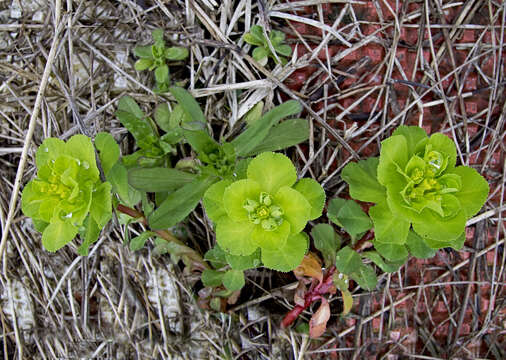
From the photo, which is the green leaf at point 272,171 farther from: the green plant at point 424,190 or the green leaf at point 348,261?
the green leaf at point 348,261

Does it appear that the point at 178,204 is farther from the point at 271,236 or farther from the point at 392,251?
the point at 392,251

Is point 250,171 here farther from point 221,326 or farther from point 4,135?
point 4,135

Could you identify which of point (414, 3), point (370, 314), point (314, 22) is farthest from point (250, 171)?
point (414, 3)

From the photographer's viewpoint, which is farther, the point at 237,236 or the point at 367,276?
the point at 367,276

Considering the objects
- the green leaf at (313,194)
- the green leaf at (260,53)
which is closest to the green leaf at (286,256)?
the green leaf at (313,194)

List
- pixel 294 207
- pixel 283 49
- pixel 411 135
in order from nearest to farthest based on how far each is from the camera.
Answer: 1. pixel 294 207
2. pixel 411 135
3. pixel 283 49

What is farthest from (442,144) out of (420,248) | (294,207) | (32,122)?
(32,122)

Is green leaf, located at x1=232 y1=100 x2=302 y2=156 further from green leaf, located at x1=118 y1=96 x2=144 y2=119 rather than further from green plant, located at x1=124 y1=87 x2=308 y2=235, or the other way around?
green leaf, located at x1=118 y1=96 x2=144 y2=119

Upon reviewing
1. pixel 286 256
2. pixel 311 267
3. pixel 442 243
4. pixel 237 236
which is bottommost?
pixel 311 267
